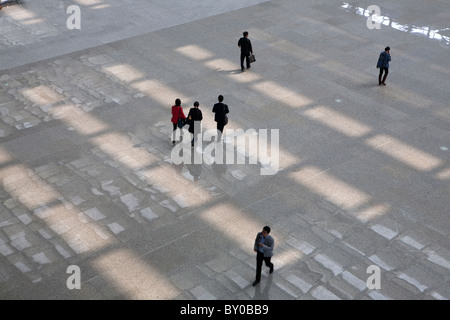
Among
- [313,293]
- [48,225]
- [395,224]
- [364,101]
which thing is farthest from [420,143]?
[48,225]

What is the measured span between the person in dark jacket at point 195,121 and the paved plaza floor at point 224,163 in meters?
0.63

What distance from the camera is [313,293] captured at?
41.4ft

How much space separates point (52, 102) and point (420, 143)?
11.4 meters

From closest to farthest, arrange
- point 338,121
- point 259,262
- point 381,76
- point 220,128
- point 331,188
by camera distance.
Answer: point 259,262, point 331,188, point 220,128, point 338,121, point 381,76

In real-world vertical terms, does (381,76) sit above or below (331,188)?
above

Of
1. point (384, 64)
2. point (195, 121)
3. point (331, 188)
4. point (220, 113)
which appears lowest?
point (331, 188)

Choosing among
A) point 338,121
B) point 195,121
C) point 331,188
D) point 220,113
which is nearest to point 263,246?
point 331,188

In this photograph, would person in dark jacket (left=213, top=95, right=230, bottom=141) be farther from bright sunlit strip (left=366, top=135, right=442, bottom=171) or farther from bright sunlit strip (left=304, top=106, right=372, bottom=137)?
bright sunlit strip (left=366, top=135, right=442, bottom=171)

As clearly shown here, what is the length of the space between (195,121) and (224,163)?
5.45 feet

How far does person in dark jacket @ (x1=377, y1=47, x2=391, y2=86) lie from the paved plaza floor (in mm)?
473

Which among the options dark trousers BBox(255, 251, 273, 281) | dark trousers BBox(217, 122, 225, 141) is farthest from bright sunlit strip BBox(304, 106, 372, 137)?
dark trousers BBox(255, 251, 273, 281)

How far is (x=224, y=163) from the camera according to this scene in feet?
55.1

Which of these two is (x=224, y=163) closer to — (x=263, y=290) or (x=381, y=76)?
(x=263, y=290)

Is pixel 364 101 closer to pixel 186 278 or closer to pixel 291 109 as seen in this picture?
pixel 291 109
